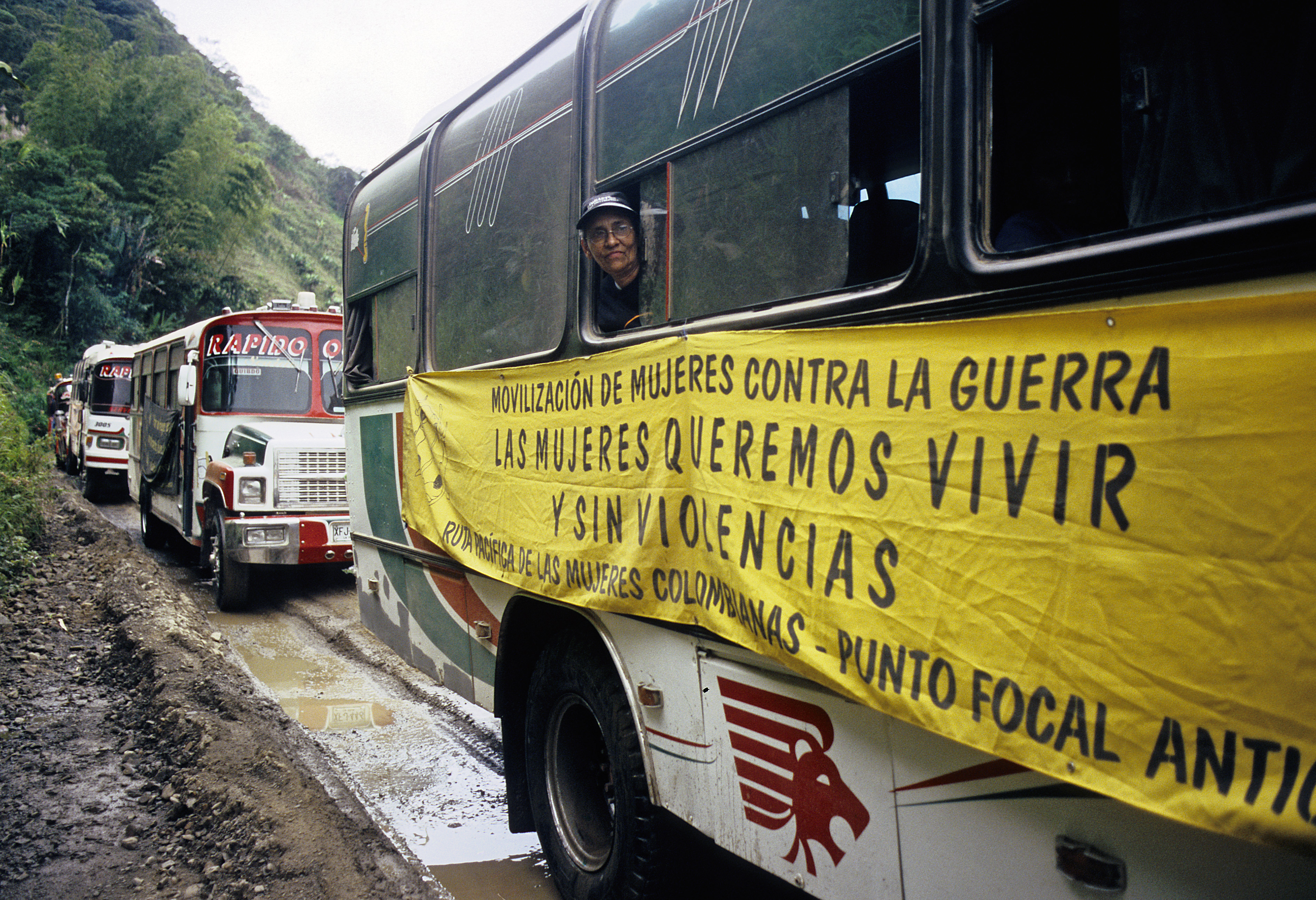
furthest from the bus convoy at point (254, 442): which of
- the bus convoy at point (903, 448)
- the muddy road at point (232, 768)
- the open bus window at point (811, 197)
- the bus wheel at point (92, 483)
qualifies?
the bus wheel at point (92, 483)

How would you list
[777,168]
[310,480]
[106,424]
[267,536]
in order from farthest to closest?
1. [106,424]
2. [310,480]
3. [267,536]
4. [777,168]

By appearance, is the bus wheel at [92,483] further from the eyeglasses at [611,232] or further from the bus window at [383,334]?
the eyeglasses at [611,232]

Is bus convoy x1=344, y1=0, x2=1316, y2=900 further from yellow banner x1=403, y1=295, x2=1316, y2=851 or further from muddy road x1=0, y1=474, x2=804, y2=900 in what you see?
muddy road x1=0, y1=474, x2=804, y2=900

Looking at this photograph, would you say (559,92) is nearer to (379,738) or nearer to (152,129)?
(379,738)

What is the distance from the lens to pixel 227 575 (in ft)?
26.4

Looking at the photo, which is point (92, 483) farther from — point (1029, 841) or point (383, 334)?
point (1029, 841)

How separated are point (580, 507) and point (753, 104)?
128 cm

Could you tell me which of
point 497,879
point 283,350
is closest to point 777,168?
point 497,879

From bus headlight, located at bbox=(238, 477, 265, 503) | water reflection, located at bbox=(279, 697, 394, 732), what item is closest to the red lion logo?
water reflection, located at bbox=(279, 697, 394, 732)

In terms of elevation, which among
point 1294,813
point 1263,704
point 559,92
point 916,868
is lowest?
point 916,868

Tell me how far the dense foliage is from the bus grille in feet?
71.1

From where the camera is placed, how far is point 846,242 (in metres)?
1.99

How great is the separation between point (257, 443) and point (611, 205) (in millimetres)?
6744

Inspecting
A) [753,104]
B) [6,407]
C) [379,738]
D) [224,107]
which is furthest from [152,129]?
[753,104]
